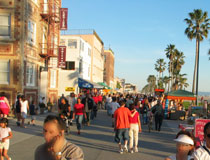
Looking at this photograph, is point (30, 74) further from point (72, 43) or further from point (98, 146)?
point (72, 43)

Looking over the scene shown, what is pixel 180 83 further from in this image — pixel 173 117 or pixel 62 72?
pixel 173 117

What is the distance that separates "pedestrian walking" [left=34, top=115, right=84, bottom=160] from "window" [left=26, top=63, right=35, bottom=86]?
20249 mm

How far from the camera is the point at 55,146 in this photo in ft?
8.29

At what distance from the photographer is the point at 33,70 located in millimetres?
23359

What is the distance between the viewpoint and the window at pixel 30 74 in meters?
22.2

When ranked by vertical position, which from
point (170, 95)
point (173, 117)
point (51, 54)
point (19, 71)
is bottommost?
point (173, 117)

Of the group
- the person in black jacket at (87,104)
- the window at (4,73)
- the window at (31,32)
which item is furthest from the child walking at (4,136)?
the window at (31,32)

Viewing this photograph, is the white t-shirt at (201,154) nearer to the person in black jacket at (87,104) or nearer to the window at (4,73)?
the person in black jacket at (87,104)

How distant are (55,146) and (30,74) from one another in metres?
21.1

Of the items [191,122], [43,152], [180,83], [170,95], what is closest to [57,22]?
[170,95]

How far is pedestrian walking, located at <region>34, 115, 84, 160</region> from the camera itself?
2.53m

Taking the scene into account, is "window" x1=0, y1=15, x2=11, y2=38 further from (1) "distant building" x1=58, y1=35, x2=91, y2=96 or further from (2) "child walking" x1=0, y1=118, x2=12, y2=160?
(1) "distant building" x1=58, y1=35, x2=91, y2=96

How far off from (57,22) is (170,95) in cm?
1287

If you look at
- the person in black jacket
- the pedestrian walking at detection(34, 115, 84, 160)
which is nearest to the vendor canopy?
the person in black jacket
